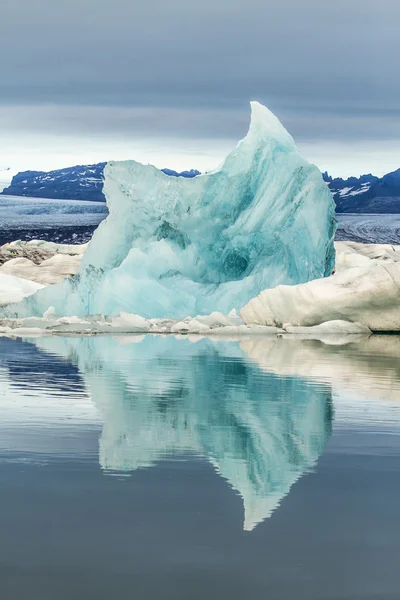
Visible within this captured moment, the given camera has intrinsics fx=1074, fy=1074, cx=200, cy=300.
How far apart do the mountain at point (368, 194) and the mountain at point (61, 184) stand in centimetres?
3936

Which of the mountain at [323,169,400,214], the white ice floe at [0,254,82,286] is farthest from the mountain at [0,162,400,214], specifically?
the white ice floe at [0,254,82,286]

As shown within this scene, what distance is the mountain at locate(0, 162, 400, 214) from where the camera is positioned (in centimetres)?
16475

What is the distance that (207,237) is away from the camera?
72.7 ft

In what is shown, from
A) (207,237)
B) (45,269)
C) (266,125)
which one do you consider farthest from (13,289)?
(45,269)

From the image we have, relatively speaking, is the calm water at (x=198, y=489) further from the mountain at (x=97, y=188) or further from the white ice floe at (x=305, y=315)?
the mountain at (x=97, y=188)

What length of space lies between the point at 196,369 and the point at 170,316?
913cm

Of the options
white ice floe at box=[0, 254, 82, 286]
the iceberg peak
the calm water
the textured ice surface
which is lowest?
white ice floe at box=[0, 254, 82, 286]

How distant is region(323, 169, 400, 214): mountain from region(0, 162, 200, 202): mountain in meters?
39.4

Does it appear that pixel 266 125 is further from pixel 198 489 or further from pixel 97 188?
pixel 97 188

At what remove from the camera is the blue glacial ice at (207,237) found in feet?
70.6

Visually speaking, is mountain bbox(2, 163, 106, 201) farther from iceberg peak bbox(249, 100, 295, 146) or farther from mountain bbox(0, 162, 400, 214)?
iceberg peak bbox(249, 100, 295, 146)

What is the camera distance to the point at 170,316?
21656mm

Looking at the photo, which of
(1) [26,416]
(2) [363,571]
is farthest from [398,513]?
(1) [26,416]

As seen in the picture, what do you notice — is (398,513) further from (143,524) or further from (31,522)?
(31,522)
